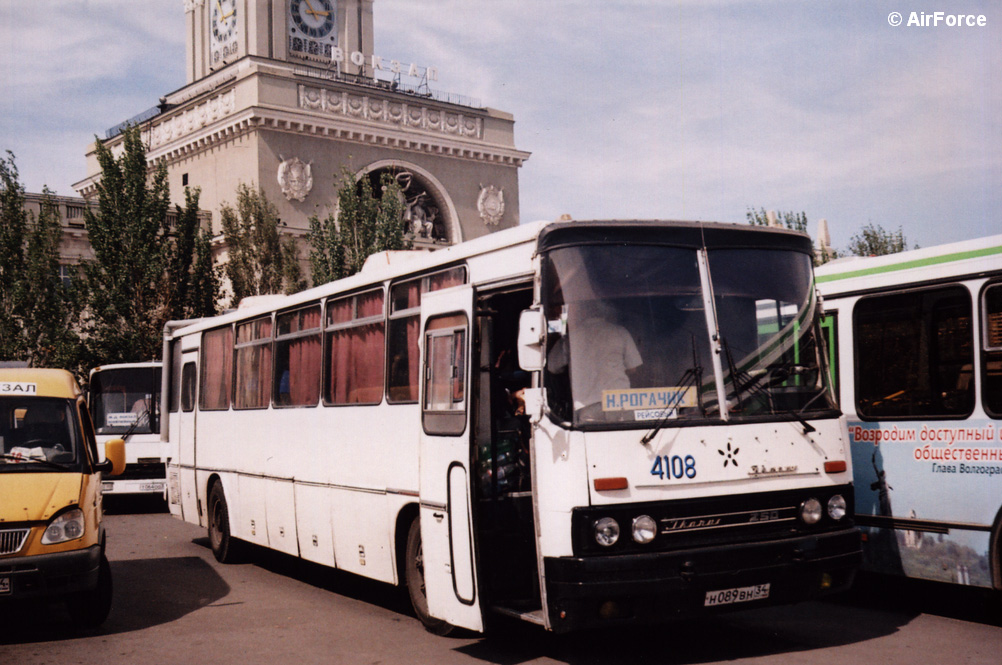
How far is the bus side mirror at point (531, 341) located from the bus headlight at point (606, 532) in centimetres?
102

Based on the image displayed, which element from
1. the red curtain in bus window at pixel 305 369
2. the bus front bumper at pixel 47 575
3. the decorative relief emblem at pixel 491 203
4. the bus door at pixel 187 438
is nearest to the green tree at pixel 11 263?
the bus door at pixel 187 438

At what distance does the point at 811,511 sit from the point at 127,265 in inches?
1325

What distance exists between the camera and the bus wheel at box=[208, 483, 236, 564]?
13797 millimetres

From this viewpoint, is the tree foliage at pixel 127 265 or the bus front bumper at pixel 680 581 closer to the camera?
the bus front bumper at pixel 680 581

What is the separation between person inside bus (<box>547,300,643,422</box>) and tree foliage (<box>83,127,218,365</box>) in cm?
3217

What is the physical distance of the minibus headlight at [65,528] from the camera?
345 inches

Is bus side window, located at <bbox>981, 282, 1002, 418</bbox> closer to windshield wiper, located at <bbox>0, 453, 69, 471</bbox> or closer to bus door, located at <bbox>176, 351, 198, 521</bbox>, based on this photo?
windshield wiper, located at <bbox>0, 453, 69, 471</bbox>

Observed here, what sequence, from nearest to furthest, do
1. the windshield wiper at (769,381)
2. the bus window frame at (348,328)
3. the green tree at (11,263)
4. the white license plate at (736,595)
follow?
the white license plate at (736,595), the windshield wiper at (769,381), the bus window frame at (348,328), the green tree at (11,263)

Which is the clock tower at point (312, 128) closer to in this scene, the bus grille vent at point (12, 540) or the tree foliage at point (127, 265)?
the tree foliage at point (127, 265)

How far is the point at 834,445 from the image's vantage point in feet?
25.2

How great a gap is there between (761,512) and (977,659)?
1.70 metres

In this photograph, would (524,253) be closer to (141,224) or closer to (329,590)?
(329,590)

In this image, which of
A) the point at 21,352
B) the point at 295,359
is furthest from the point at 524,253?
the point at 21,352

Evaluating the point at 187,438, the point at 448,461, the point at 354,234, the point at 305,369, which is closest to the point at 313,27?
the point at 354,234
